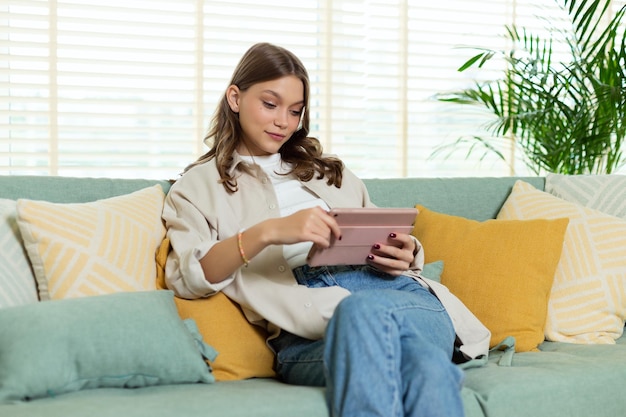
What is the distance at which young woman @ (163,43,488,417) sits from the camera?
55.9 inches

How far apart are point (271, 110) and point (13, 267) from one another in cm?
77

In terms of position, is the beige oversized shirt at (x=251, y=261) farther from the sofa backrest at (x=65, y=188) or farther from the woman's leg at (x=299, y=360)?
the sofa backrest at (x=65, y=188)

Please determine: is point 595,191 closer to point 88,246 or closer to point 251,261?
point 251,261

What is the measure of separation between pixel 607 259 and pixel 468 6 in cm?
197

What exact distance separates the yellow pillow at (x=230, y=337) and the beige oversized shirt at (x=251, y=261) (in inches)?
1.0

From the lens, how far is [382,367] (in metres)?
1.41

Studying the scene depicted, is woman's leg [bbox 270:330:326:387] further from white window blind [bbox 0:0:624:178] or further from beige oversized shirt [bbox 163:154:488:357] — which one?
white window blind [bbox 0:0:624:178]

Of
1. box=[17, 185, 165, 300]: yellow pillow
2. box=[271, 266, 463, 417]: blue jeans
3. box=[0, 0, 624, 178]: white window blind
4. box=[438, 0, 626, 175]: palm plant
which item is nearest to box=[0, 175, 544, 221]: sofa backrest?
box=[17, 185, 165, 300]: yellow pillow

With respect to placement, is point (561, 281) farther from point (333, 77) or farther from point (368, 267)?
point (333, 77)

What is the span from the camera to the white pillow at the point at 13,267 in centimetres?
173

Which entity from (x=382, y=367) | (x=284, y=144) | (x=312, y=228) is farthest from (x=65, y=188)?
(x=382, y=367)

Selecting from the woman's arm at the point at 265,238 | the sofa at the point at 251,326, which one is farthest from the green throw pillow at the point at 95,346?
the woman's arm at the point at 265,238

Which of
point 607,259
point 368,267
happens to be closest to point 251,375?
point 368,267

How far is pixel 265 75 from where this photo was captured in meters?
2.05
